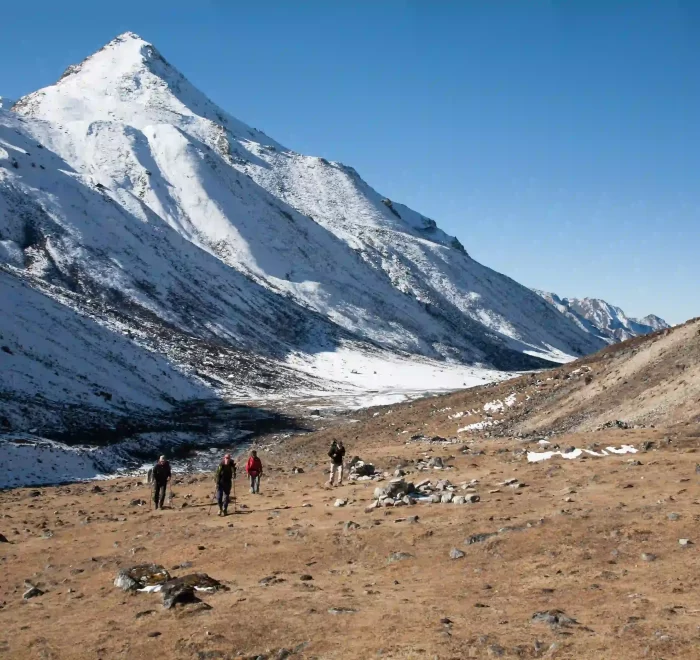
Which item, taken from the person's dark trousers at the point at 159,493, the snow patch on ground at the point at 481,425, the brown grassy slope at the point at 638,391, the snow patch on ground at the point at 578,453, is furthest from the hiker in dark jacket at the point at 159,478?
the snow patch on ground at the point at 481,425

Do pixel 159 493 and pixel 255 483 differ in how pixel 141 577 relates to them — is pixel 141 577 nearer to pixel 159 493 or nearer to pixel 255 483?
pixel 159 493

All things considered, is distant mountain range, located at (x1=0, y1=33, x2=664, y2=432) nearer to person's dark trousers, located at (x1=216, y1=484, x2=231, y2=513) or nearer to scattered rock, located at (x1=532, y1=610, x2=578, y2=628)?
person's dark trousers, located at (x1=216, y1=484, x2=231, y2=513)

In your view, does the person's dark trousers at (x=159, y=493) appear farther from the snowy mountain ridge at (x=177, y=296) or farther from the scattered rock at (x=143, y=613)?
the snowy mountain ridge at (x=177, y=296)

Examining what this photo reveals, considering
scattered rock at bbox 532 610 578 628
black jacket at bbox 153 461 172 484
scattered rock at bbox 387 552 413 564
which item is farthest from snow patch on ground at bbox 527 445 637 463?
scattered rock at bbox 532 610 578 628

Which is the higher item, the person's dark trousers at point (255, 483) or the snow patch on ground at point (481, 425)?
the snow patch on ground at point (481, 425)

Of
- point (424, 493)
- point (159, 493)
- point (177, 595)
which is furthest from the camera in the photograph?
point (159, 493)

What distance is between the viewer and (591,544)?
1453cm

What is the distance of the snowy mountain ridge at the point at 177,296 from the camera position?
76688 mm

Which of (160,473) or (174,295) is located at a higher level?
(174,295)

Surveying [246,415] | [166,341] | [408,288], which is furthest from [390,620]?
[408,288]

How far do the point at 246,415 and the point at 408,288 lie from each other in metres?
125

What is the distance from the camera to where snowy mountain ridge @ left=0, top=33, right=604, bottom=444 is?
76.7 meters

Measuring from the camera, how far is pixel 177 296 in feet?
429

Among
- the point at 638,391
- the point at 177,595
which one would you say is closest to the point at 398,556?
the point at 177,595
